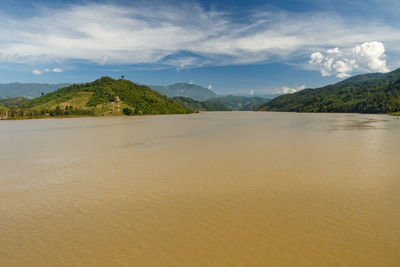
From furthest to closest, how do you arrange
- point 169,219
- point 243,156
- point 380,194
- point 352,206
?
point 243,156
point 380,194
point 352,206
point 169,219

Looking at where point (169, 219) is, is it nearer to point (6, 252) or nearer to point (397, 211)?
point (6, 252)

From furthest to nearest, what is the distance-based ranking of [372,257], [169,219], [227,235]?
[169,219], [227,235], [372,257]

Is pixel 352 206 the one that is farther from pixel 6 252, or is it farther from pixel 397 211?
pixel 6 252

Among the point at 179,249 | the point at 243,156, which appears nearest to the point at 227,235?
the point at 179,249

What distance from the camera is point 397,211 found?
13906mm

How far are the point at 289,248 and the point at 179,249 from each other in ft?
15.5

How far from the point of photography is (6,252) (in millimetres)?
10570

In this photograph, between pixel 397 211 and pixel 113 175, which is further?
pixel 113 175

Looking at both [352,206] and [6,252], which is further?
[352,206]

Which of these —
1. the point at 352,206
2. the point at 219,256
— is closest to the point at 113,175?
the point at 219,256

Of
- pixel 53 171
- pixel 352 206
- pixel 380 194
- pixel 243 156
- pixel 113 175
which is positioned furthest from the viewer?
pixel 243 156

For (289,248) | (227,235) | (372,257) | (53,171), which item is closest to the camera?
(372,257)

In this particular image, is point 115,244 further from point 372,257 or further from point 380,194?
point 380,194

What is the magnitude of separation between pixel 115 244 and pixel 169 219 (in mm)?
3256
